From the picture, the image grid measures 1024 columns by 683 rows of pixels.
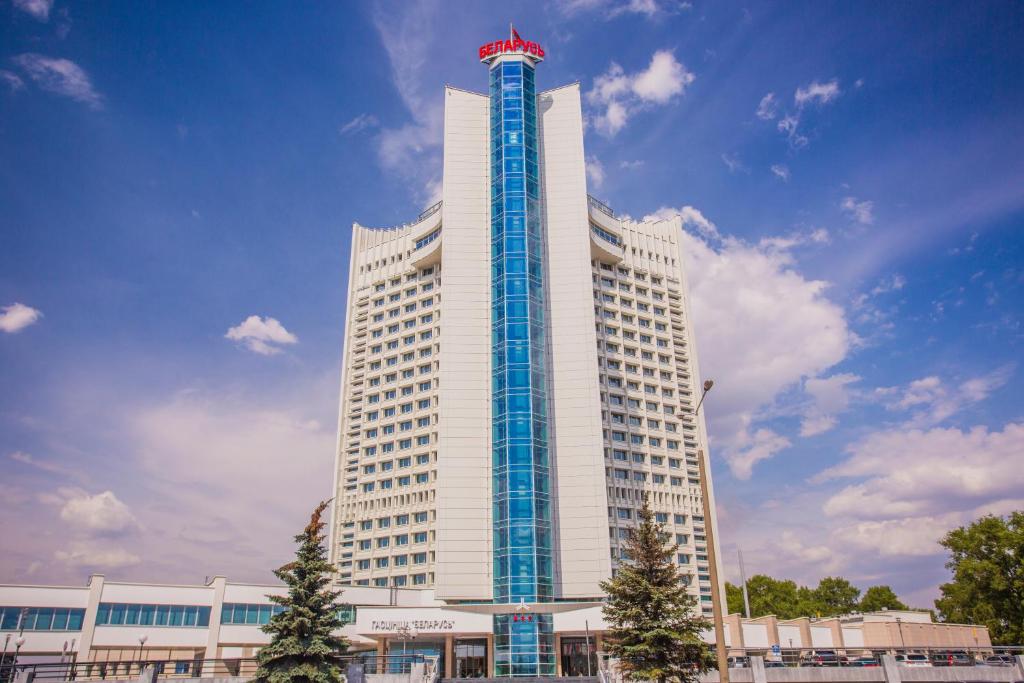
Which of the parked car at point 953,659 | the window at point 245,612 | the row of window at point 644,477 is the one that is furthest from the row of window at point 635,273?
the parked car at point 953,659

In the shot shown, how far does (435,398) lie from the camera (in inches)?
3374

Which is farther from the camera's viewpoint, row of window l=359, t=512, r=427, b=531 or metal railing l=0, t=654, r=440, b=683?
row of window l=359, t=512, r=427, b=531

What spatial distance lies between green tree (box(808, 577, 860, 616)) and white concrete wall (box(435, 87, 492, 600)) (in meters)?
89.6

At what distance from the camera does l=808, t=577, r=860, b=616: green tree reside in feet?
427

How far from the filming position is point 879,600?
445ft

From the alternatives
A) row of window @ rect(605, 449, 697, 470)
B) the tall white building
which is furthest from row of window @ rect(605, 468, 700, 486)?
row of window @ rect(605, 449, 697, 470)

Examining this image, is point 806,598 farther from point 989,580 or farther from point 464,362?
point 464,362

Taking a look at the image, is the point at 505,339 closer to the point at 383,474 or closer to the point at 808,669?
the point at 383,474

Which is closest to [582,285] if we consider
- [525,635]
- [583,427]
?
[583,427]

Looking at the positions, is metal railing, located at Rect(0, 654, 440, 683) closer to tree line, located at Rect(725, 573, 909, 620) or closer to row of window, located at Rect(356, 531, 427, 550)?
row of window, located at Rect(356, 531, 427, 550)

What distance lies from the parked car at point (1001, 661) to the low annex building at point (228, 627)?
394 inches

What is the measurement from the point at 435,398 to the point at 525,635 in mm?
33087

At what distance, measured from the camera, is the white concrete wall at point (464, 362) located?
215 feet

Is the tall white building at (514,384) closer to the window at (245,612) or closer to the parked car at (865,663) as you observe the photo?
the window at (245,612)
